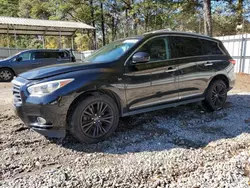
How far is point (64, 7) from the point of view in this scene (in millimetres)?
25484

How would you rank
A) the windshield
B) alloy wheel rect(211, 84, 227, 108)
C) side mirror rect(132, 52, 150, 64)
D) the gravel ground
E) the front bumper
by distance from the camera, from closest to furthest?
the gravel ground → the front bumper → side mirror rect(132, 52, 150, 64) → the windshield → alloy wheel rect(211, 84, 227, 108)

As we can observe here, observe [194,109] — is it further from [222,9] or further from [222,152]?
[222,9]

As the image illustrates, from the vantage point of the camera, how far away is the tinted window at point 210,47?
15.9 feet

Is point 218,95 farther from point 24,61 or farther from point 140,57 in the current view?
point 24,61

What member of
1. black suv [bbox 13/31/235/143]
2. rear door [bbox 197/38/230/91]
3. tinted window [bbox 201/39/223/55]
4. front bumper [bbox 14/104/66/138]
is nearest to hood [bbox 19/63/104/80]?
black suv [bbox 13/31/235/143]

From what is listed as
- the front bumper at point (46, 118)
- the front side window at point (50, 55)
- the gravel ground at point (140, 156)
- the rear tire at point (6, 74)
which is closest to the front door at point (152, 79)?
the gravel ground at point (140, 156)

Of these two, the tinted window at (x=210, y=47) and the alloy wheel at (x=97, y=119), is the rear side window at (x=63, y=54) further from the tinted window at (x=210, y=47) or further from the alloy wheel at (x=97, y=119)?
the alloy wheel at (x=97, y=119)

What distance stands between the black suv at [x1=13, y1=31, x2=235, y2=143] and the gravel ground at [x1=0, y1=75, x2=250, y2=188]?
365 mm

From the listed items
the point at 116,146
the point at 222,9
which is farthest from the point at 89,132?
the point at 222,9

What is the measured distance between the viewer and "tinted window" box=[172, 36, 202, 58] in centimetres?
436

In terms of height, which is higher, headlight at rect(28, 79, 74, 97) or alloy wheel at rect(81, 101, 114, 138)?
headlight at rect(28, 79, 74, 97)

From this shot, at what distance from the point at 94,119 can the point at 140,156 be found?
91 cm

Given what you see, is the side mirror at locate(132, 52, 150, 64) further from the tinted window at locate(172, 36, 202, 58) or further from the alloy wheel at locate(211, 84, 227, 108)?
the alloy wheel at locate(211, 84, 227, 108)

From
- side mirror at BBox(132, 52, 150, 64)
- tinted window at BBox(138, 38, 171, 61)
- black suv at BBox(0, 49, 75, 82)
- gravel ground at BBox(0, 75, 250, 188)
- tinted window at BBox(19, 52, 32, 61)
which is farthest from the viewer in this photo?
tinted window at BBox(19, 52, 32, 61)
